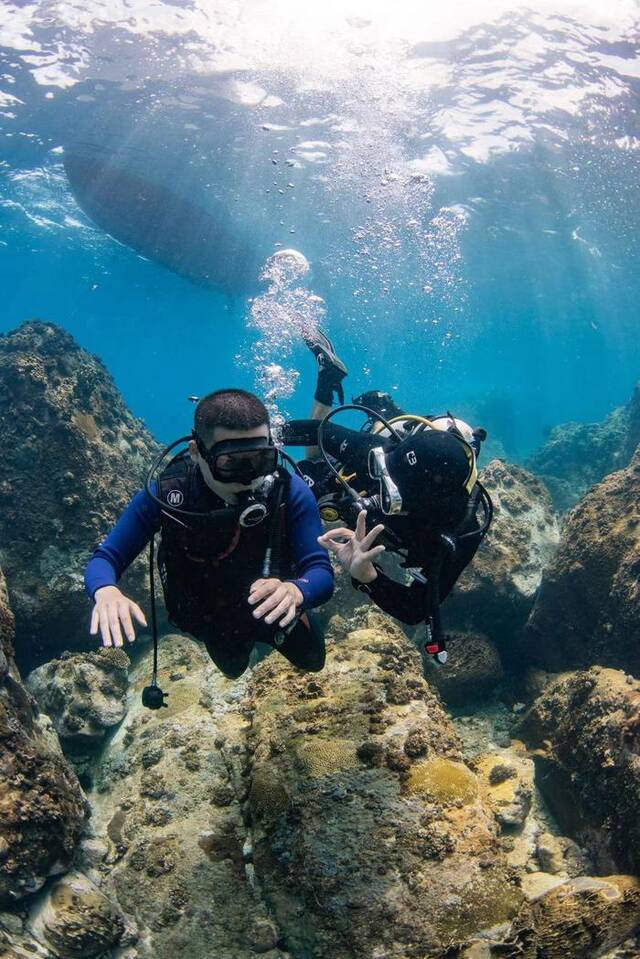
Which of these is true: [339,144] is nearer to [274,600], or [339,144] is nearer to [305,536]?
[305,536]

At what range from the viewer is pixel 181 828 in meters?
4.38

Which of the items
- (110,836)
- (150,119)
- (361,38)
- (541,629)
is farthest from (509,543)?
(150,119)

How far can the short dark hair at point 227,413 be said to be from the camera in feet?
12.0

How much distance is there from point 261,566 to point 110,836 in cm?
278

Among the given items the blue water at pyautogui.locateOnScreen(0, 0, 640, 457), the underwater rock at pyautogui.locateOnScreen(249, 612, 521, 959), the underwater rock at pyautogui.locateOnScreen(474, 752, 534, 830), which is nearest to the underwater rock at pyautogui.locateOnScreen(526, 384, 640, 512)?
the blue water at pyautogui.locateOnScreen(0, 0, 640, 457)

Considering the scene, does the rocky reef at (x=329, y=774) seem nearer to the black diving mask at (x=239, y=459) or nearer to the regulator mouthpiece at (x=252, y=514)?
the regulator mouthpiece at (x=252, y=514)

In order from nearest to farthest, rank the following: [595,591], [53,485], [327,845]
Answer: [327,845] < [595,591] < [53,485]

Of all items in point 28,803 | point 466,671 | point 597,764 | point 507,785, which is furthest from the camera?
point 466,671

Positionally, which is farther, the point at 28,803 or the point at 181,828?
the point at 181,828

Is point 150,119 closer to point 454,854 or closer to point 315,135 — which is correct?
point 315,135

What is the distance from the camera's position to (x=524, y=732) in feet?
19.2

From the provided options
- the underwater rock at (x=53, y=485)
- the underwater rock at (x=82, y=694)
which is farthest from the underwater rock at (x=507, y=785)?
the underwater rock at (x=53, y=485)

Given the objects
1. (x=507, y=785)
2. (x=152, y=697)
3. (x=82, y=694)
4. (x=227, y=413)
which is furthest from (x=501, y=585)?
(x=82, y=694)

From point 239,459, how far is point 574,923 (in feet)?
10.7
